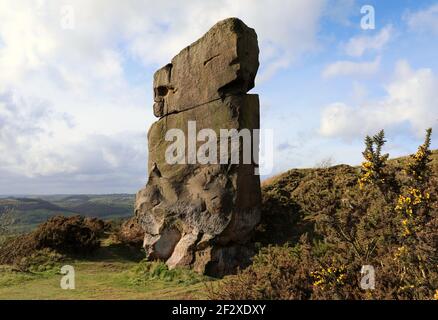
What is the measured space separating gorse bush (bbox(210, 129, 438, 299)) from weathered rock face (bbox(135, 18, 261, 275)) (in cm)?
342

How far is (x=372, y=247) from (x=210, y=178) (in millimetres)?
5726

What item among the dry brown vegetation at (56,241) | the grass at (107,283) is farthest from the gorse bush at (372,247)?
the dry brown vegetation at (56,241)

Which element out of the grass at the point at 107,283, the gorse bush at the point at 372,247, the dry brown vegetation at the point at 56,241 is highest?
the gorse bush at the point at 372,247

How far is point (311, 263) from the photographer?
7754 millimetres

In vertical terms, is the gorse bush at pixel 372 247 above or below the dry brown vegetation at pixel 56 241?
above

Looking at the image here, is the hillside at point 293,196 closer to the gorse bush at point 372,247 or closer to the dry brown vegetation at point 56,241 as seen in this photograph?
the gorse bush at point 372,247

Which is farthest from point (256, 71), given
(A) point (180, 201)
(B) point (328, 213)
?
(B) point (328, 213)

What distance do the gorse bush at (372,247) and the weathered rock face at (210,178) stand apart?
3417mm

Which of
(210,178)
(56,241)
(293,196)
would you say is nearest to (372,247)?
(210,178)

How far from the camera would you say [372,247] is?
301 inches

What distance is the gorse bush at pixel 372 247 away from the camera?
6.30 meters
